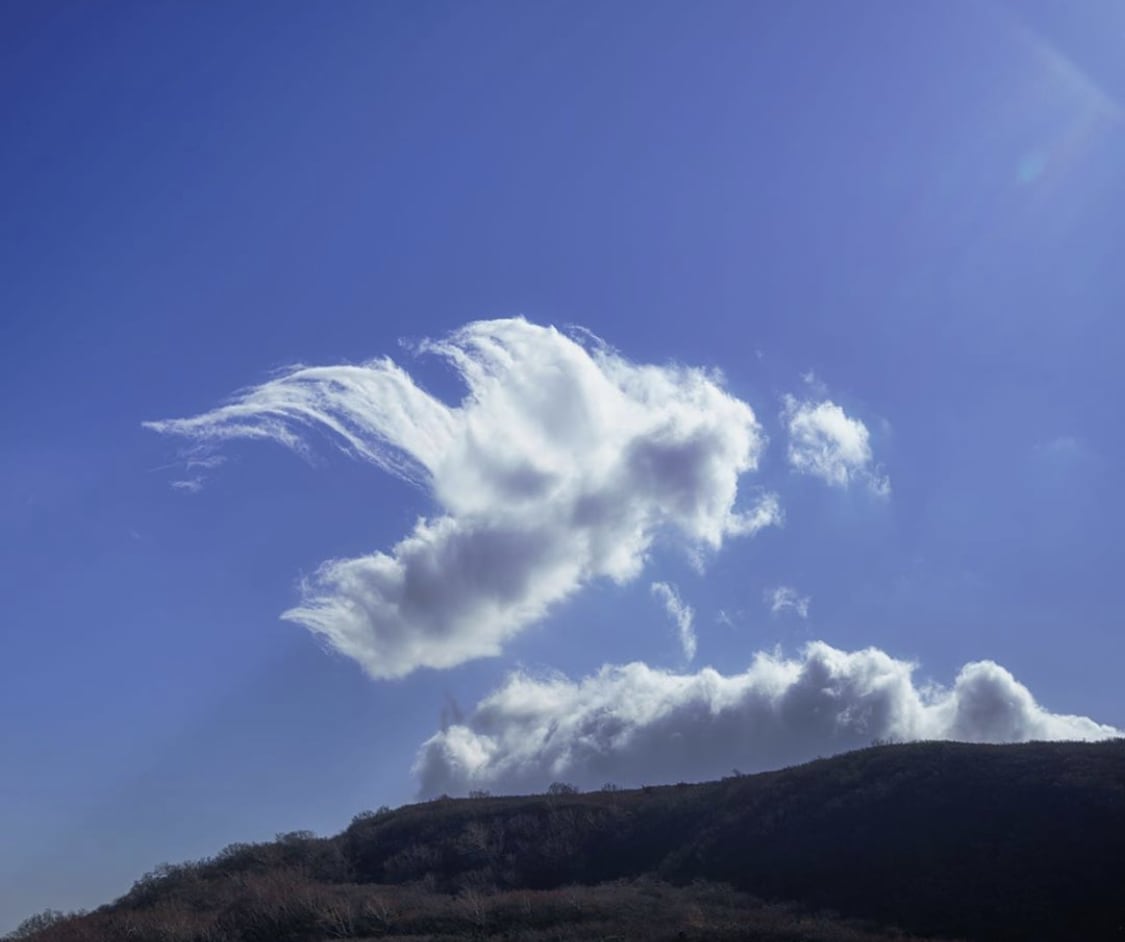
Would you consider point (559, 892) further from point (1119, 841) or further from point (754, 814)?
point (1119, 841)

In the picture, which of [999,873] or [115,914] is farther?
[115,914]

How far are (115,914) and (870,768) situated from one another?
101ft

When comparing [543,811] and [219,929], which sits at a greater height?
[543,811]

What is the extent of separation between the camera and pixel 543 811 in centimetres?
5122

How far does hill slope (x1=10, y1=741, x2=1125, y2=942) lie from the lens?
3130 centimetres

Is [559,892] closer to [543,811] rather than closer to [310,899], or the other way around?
[310,899]

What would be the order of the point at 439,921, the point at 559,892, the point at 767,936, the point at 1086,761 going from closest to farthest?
the point at 767,936 → the point at 439,921 → the point at 559,892 → the point at 1086,761

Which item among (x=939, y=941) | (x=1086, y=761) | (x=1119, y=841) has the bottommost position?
(x=939, y=941)

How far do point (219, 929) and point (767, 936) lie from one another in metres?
18.2

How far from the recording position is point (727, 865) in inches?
1601

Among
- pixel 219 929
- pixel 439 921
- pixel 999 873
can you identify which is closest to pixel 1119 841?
pixel 999 873

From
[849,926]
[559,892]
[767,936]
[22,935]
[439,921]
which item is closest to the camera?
[767,936]

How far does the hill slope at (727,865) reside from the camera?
31.3 metres

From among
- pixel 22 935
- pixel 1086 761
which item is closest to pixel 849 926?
pixel 1086 761
